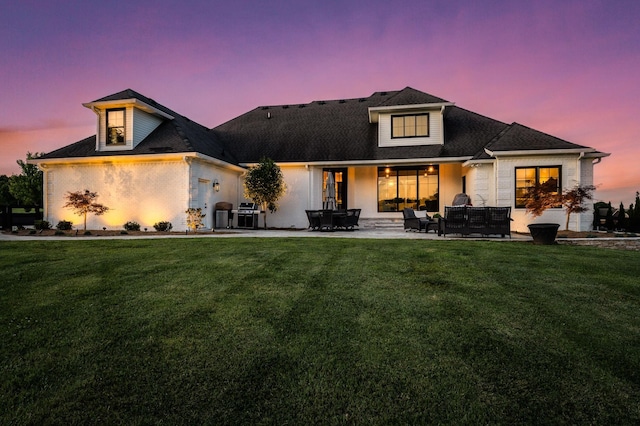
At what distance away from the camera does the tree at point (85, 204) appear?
12.7 m

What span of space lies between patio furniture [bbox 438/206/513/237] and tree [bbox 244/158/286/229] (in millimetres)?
7599

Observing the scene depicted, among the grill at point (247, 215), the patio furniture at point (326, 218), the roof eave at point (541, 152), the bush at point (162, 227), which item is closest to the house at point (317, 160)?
the roof eave at point (541, 152)

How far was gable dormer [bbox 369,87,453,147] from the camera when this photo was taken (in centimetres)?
1587

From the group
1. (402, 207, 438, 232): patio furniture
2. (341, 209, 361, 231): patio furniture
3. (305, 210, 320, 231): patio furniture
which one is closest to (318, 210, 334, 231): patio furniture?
(305, 210, 320, 231): patio furniture

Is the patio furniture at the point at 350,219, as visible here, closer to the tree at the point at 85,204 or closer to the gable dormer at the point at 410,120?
the gable dormer at the point at 410,120

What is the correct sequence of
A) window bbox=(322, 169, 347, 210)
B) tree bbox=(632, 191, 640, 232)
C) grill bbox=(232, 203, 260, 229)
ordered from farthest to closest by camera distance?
window bbox=(322, 169, 347, 210) < grill bbox=(232, 203, 260, 229) < tree bbox=(632, 191, 640, 232)

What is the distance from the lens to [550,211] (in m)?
13.0

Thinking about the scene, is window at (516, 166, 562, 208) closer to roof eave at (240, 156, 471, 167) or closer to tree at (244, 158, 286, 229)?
roof eave at (240, 156, 471, 167)

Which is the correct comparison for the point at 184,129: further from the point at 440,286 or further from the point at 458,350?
the point at 458,350

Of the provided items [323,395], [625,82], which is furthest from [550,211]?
[323,395]

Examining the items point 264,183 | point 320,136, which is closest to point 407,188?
point 320,136

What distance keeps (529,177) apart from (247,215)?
1231 centimetres

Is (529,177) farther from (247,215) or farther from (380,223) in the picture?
(247,215)

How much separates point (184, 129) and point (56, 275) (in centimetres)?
1144
